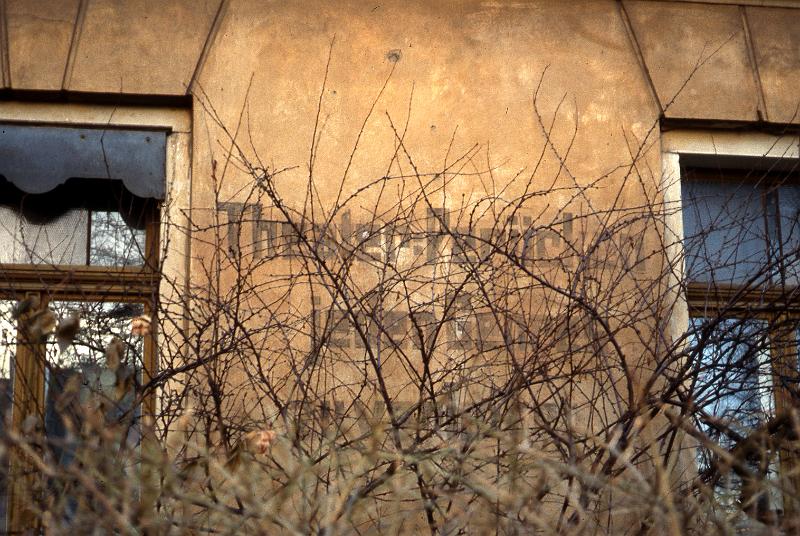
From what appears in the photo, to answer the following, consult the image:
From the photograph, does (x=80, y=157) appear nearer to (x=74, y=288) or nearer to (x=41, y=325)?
(x=74, y=288)

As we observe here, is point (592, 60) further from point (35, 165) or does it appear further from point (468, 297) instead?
point (35, 165)

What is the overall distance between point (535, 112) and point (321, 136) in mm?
987

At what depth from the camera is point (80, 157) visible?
5742mm

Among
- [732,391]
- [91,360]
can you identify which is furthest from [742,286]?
[91,360]

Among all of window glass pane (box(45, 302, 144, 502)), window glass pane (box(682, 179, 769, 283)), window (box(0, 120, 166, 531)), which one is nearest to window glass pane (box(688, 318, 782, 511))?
window glass pane (box(682, 179, 769, 283))

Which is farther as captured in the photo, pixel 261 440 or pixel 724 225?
pixel 724 225

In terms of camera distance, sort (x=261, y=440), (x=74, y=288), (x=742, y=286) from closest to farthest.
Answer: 1. (x=261, y=440)
2. (x=742, y=286)
3. (x=74, y=288)

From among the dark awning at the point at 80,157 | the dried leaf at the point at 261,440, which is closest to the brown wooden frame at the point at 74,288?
the dark awning at the point at 80,157

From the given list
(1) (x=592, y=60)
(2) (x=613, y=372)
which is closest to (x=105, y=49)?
(1) (x=592, y=60)

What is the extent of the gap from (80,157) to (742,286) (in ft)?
9.40

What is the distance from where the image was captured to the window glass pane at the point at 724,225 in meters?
5.87

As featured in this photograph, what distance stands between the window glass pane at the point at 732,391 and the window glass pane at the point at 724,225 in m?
0.29

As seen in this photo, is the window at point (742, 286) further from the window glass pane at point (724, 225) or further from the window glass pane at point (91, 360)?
the window glass pane at point (91, 360)

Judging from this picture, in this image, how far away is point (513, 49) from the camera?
605 centimetres
